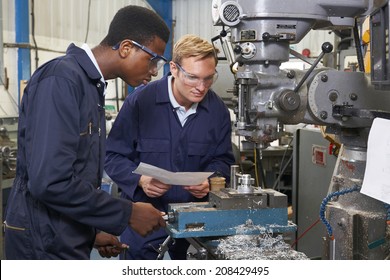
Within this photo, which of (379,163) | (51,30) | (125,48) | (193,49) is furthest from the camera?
(51,30)

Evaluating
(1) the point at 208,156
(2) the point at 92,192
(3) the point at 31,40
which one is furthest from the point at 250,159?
(2) the point at 92,192

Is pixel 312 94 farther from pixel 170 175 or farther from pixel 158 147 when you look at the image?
pixel 158 147

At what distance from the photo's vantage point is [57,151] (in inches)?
41.7

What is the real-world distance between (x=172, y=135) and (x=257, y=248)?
66cm

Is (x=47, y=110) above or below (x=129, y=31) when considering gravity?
below

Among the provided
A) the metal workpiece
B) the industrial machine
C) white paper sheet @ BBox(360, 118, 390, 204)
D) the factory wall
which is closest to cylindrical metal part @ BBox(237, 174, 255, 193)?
the industrial machine

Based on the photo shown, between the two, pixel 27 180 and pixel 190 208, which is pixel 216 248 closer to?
pixel 190 208

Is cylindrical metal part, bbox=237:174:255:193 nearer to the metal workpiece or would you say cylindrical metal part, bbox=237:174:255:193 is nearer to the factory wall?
the metal workpiece

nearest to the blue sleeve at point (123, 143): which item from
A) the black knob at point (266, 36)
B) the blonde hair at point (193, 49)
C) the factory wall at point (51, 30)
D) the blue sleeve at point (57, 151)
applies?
the blonde hair at point (193, 49)

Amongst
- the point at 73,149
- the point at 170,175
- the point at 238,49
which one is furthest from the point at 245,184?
the point at 73,149

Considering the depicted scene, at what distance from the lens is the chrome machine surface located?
3.94 feet

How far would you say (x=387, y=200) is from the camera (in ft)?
3.28

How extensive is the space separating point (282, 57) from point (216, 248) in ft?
1.72

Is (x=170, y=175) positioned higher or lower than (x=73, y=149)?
lower
